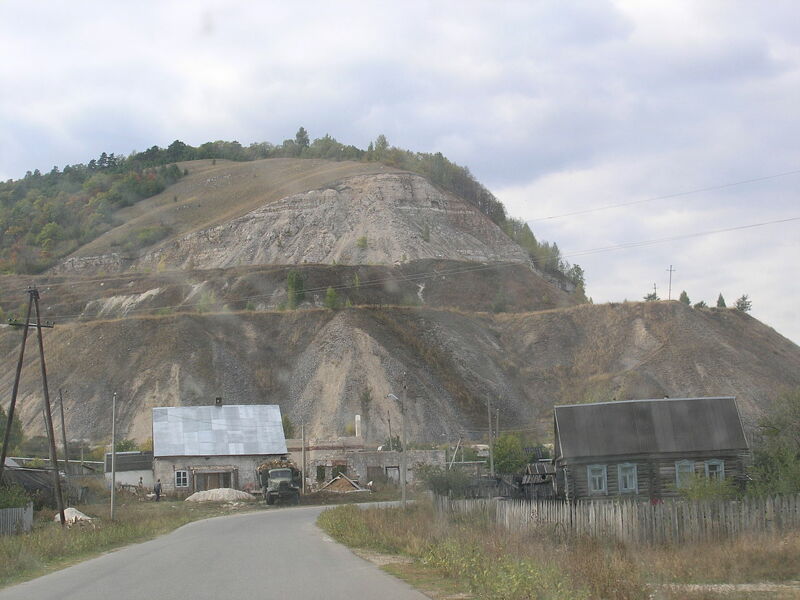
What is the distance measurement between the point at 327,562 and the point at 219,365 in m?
69.4

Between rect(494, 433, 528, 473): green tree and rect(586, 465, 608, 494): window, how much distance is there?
87.9 ft

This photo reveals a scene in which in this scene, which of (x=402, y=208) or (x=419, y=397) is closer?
(x=419, y=397)

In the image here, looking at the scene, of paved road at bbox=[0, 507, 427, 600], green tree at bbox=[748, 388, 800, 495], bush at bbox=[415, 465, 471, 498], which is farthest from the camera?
bush at bbox=[415, 465, 471, 498]


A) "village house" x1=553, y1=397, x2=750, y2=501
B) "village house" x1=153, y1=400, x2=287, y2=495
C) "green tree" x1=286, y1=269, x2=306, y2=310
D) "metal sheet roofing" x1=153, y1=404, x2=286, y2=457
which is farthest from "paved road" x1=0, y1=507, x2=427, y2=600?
"green tree" x1=286, y1=269, x2=306, y2=310

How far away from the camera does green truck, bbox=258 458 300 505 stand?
172 ft

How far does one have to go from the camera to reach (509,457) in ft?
208

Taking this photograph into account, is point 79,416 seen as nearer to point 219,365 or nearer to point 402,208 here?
point 219,365

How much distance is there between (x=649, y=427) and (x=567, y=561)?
2150 cm

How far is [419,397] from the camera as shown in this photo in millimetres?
80625

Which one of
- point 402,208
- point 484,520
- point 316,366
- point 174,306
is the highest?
point 402,208

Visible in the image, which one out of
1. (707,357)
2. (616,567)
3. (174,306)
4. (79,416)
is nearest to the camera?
(616,567)

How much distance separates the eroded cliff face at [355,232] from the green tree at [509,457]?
5370cm

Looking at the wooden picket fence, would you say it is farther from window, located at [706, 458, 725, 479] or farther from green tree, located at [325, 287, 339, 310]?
green tree, located at [325, 287, 339, 310]

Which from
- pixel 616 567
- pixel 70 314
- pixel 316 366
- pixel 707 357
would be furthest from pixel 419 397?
pixel 616 567
